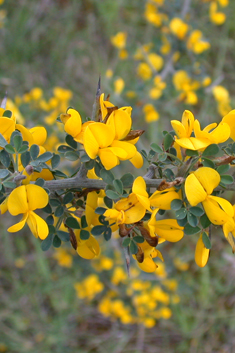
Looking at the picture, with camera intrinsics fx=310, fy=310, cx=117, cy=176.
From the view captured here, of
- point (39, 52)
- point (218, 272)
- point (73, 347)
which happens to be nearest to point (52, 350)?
point (73, 347)

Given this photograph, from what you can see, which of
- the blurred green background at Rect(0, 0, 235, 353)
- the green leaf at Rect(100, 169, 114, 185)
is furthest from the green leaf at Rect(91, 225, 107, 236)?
the blurred green background at Rect(0, 0, 235, 353)

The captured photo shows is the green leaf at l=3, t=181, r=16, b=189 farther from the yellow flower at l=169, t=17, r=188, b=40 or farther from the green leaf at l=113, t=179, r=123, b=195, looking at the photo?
the yellow flower at l=169, t=17, r=188, b=40

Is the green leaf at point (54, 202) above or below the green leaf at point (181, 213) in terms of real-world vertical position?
below

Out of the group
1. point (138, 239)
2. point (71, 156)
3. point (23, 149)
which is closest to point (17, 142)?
point (23, 149)

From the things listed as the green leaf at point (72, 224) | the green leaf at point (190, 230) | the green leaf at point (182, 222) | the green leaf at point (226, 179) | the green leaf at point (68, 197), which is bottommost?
the green leaf at point (72, 224)

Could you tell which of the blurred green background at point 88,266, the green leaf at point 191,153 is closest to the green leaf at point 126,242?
the green leaf at point 191,153

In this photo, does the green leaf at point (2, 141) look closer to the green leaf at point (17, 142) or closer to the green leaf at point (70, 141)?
the green leaf at point (17, 142)
